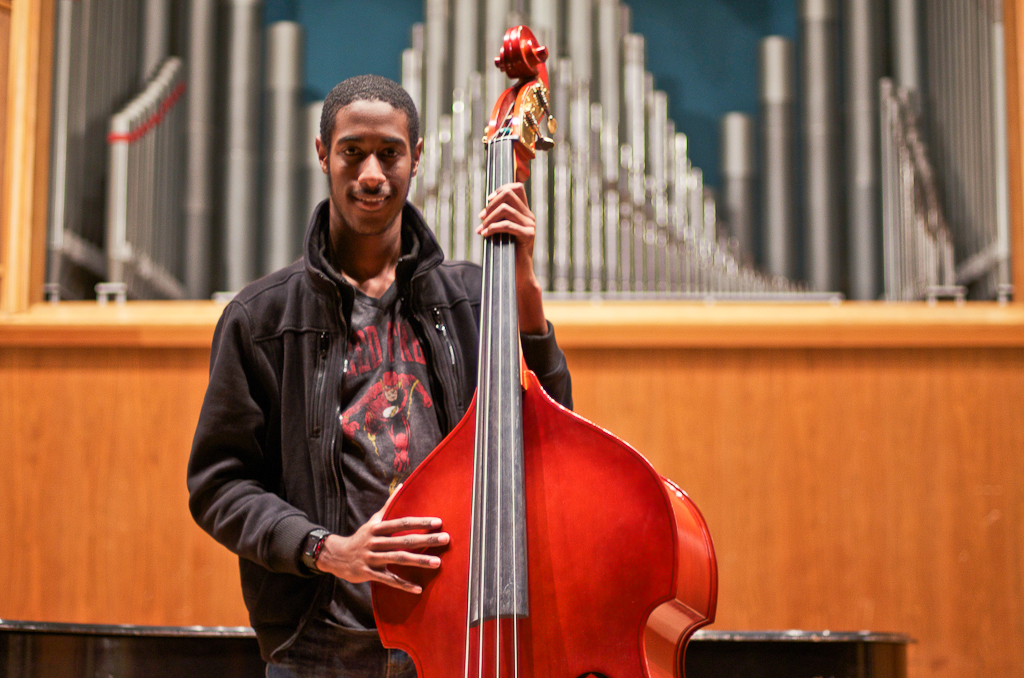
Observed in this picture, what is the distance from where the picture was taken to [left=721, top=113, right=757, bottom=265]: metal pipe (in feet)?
8.46

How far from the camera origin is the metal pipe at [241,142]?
2.53m

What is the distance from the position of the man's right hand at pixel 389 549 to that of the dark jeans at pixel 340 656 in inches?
5.3

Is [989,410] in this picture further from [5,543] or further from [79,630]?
[5,543]

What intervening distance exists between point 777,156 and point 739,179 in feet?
0.41

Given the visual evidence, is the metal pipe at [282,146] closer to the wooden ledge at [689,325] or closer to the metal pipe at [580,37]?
the wooden ledge at [689,325]

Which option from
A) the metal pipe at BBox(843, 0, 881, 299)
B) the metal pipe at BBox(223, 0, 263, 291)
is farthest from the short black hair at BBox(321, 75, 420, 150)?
the metal pipe at BBox(843, 0, 881, 299)

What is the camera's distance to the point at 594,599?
78cm

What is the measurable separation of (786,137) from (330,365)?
197cm

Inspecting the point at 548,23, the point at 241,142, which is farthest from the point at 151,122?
the point at 548,23

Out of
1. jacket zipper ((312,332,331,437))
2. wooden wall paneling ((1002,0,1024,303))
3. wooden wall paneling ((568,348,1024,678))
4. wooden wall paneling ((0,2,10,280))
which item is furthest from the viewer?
wooden wall paneling ((0,2,10,280))

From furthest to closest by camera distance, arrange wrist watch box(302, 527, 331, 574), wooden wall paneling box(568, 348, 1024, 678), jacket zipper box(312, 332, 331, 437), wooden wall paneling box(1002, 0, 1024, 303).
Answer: wooden wall paneling box(1002, 0, 1024, 303) < wooden wall paneling box(568, 348, 1024, 678) < jacket zipper box(312, 332, 331, 437) < wrist watch box(302, 527, 331, 574)

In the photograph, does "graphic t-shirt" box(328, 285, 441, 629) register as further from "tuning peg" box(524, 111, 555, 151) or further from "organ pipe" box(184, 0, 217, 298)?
"organ pipe" box(184, 0, 217, 298)

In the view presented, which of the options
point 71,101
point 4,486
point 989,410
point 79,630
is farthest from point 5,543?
point 989,410

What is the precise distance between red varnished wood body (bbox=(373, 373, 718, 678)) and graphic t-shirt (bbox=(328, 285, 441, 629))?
13 cm
